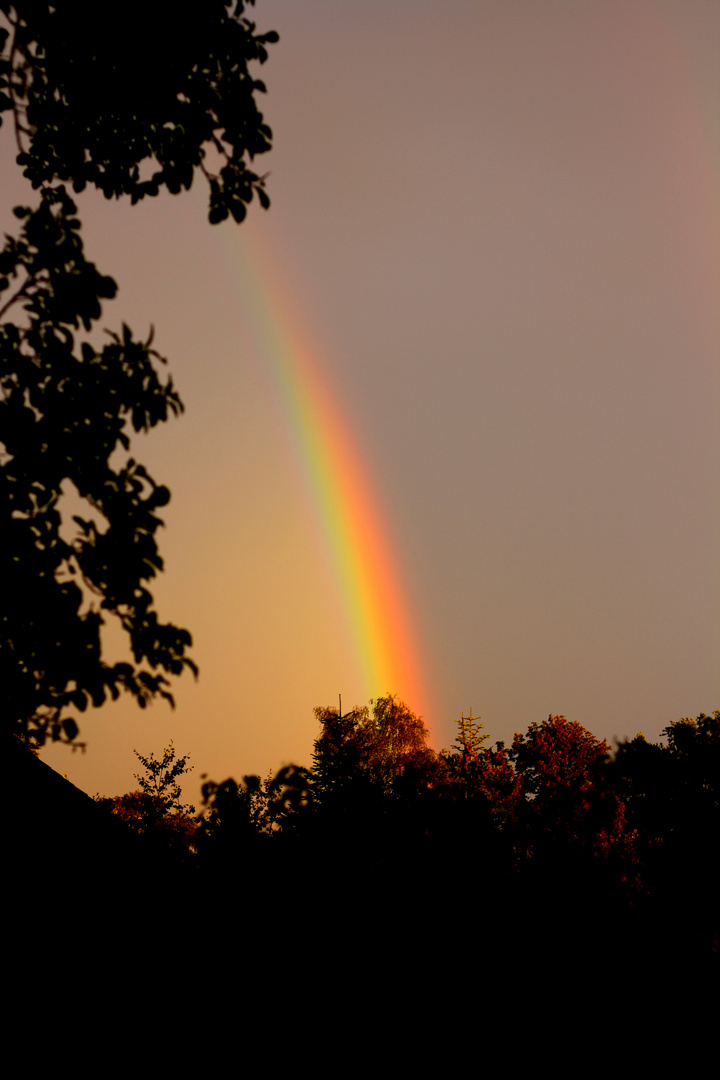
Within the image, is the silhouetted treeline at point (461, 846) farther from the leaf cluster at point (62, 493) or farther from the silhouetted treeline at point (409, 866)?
the leaf cluster at point (62, 493)

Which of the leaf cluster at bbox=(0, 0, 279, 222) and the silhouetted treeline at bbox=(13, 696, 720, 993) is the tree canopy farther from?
the silhouetted treeline at bbox=(13, 696, 720, 993)

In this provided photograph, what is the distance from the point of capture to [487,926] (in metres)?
20.8

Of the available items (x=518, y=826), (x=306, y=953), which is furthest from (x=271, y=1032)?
(x=518, y=826)

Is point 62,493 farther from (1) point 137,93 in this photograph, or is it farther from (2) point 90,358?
(1) point 137,93

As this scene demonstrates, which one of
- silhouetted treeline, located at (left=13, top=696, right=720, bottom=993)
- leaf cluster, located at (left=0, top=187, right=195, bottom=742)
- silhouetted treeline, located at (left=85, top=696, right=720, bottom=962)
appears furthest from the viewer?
silhouetted treeline, located at (left=85, top=696, right=720, bottom=962)

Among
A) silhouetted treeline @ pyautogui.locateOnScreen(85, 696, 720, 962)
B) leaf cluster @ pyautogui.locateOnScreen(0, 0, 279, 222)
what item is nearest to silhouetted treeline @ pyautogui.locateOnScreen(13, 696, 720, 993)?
silhouetted treeline @ pyautogui.locateOnScreen(85, 696, 720, 962)

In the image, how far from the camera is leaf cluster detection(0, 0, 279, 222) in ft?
16.8

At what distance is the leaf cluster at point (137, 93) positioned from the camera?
5113 millimetres

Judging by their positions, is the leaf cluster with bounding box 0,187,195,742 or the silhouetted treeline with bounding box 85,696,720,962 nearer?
the leaf cluster with bounding box 0,187,195,742

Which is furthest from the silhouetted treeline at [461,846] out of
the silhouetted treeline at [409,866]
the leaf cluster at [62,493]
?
the leaf cluster at [62,493]

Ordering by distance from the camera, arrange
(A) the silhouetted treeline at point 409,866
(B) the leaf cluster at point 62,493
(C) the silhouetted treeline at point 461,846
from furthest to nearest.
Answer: (C) the silhouetted treeline at point 461,846 < (A) the silhouetted treeline at point 409,866 < (B) the leaf cluster at point 62,493

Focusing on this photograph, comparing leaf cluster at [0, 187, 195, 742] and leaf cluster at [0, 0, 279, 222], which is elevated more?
leaf cluster at [0, 0, 279, 222]

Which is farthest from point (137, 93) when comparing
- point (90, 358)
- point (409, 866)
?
point (409, 866)

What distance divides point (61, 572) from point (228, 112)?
3844mm
